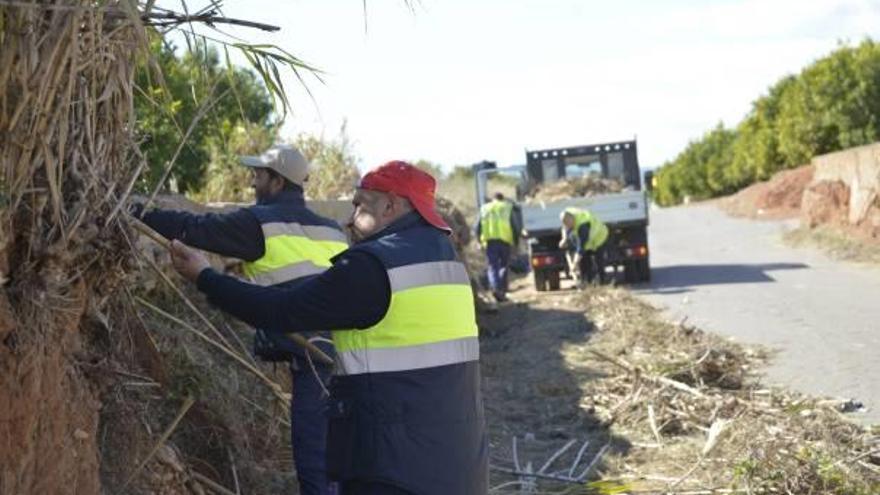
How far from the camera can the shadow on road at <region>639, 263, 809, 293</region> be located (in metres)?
20.2

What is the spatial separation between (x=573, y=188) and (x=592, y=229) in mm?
2631

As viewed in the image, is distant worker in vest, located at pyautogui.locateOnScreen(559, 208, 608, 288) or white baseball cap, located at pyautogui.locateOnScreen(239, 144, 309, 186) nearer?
white baseball cap, located at pyautogui.locateOnScreen(239, 144, 309, 186)

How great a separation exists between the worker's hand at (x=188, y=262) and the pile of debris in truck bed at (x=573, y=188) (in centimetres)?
1748

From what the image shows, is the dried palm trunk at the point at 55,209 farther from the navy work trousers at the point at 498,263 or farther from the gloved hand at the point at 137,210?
the navy work trousers at the point at 498,263

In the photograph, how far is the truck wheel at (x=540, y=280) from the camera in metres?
20.8

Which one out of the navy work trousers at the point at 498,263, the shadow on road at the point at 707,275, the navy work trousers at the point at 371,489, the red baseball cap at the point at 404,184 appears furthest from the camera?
the shadow on road at the point at 707,275

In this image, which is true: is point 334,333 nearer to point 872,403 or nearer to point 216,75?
point 216,75

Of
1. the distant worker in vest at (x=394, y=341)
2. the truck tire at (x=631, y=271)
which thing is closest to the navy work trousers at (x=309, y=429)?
the distant worker in vest at (x=394, y=341)

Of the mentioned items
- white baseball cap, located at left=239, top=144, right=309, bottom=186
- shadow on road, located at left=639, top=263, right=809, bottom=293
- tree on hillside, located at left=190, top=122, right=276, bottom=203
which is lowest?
shadow on road, located at left=639, top=263, right=809, bottom=293

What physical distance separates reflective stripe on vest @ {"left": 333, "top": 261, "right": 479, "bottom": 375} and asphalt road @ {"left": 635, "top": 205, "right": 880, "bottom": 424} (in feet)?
18.1

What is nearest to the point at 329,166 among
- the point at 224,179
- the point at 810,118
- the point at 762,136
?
the point at 224,179

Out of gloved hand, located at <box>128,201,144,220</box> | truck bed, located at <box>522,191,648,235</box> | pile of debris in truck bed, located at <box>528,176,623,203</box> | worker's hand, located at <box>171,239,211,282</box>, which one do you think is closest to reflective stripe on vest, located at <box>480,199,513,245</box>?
truck bed, located at <box>522,191,648,235</box>

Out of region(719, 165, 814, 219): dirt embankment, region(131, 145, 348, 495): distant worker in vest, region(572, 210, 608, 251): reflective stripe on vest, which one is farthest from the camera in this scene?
region(719, 165, 814, 219): dirt embankment

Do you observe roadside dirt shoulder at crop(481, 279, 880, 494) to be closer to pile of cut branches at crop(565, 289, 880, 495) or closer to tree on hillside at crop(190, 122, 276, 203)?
pile of cut branches at crop(565, 289, 880, 495)
